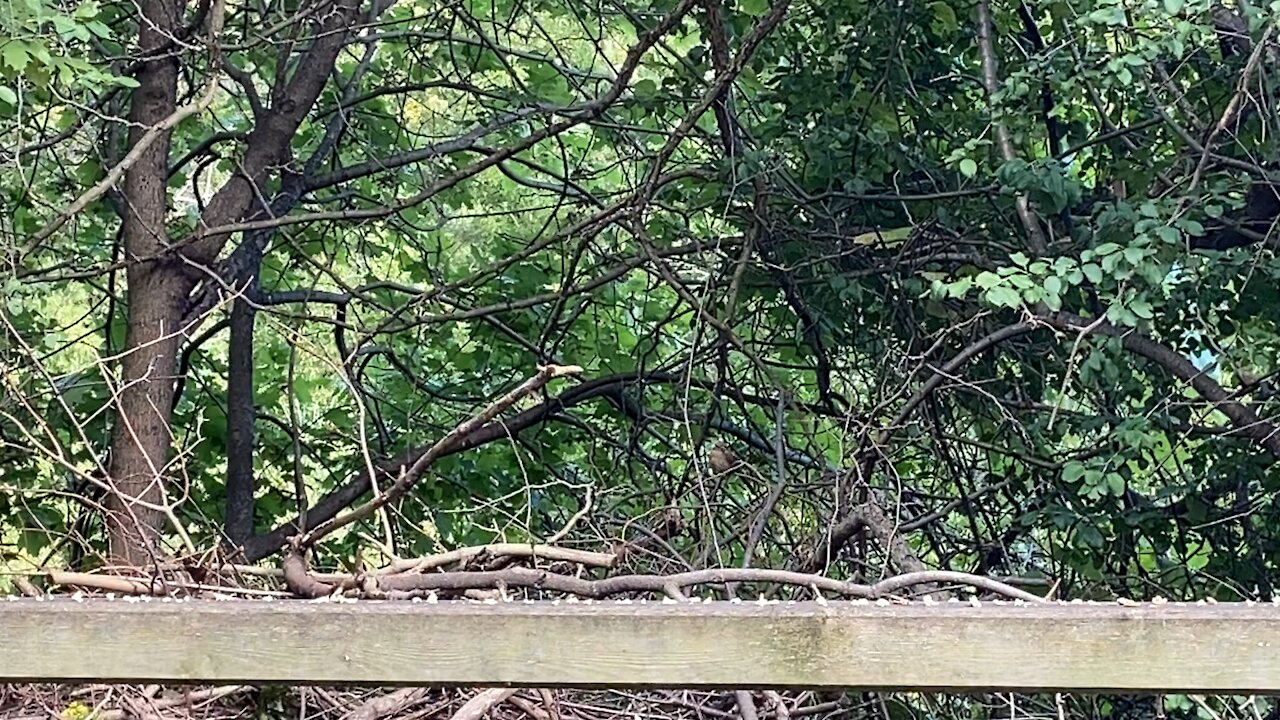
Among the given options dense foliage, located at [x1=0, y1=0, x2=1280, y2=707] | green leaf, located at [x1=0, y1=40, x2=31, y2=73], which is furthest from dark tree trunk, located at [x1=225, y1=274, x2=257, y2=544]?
green leaf, located at [x1=0, y1=40, x2=31, y2=73]

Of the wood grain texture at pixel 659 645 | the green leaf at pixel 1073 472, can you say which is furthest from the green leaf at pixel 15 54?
the green leaf at pixel 1073 472

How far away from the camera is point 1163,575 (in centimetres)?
351

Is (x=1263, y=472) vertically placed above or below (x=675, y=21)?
below

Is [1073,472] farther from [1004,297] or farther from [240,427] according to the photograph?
[240,427]

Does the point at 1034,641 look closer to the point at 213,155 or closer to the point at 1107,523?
the point at 1107,523

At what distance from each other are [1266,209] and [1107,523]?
0.86 m

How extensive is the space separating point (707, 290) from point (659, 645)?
2253mm

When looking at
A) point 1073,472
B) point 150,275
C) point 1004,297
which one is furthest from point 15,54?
point 1073,472

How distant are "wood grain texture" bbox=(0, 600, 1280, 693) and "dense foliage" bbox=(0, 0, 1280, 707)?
2.81 ft

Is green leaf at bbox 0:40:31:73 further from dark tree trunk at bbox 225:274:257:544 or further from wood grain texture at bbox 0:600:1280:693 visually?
dark tree trunk at bbox 225:274:257:544

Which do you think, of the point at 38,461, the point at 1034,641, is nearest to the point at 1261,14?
the point at 1034,641

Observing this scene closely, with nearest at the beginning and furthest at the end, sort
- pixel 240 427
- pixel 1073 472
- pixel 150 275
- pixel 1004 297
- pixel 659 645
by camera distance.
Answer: pixel 659 645
pixel 1004 297
pixel 1073 472
pixel 150 275
pixel 240 427

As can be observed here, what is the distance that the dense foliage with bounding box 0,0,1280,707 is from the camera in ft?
10.6

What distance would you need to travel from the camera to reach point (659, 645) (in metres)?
1.66
